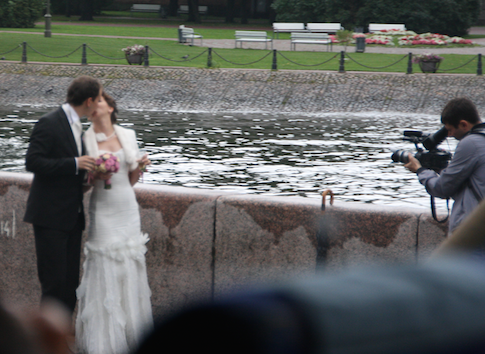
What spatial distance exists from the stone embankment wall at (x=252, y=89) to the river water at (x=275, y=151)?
936mm

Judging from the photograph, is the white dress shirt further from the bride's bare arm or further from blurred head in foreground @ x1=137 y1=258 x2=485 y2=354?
blurred head in foreground @ x1=137 y1=258 x2=485 y2=354

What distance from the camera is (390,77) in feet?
75.4

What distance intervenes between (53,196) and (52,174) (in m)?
0.15

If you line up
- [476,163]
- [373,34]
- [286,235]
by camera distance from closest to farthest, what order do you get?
[476,163] → [286,235] → [373,34]

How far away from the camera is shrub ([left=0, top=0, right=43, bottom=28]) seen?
40.1 metres

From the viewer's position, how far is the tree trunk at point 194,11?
53375mm

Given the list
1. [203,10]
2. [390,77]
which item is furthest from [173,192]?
[203,10]

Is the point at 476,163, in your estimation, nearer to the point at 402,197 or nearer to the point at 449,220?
the point at 449,220

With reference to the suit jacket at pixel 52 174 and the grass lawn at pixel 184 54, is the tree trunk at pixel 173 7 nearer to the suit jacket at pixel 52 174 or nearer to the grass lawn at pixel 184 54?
the grass lawn at pixel 184 54

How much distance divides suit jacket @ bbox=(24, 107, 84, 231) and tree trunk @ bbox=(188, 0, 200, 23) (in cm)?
5125

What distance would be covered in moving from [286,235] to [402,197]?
23.1 feet

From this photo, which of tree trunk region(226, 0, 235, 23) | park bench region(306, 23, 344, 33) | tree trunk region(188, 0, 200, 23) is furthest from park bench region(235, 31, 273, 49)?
tree trunk region(226, 0, 235, 23)

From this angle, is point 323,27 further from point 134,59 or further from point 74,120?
point 74,120

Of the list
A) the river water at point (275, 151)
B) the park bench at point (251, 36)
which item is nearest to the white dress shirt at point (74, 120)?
the river water at point (275, 151)
